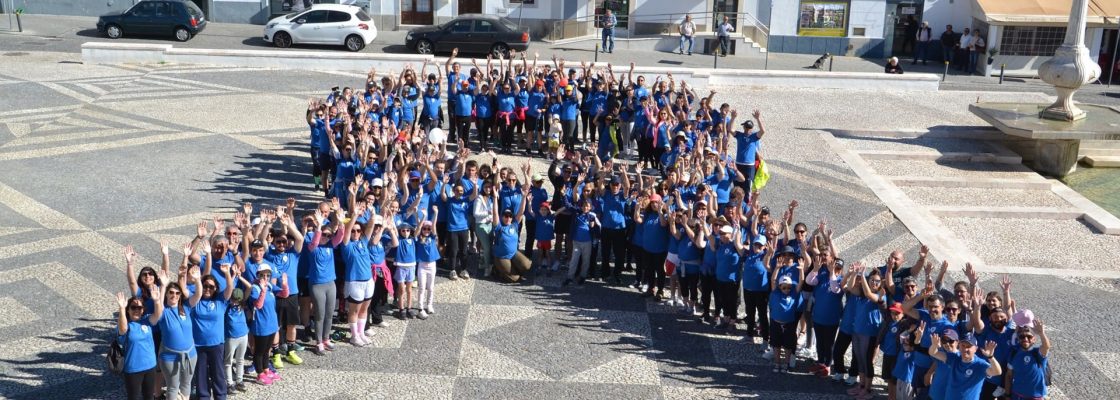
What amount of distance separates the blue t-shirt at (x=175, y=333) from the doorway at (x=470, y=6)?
29.5 metres

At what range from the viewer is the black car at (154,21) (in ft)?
106

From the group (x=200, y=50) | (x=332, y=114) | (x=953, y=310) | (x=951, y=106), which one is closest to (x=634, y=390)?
(x=953, y=310)

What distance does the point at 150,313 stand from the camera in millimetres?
8859

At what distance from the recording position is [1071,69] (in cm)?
2167

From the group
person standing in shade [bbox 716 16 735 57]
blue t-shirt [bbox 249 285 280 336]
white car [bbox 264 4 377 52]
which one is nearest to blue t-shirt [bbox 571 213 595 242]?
blue t-shirt [bbox 249 285 280 336]

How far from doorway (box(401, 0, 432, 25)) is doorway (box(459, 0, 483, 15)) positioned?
1169mm

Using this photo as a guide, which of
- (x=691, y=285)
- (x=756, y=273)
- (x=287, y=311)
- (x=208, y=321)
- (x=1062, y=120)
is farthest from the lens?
(x=1062, y=120)

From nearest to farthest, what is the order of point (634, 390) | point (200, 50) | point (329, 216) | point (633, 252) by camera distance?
point (634, 390), point (329, 216), point (633, 252), point (200, 50)

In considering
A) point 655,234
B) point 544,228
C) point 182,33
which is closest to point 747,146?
point 655,234

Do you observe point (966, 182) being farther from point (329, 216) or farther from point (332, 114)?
point (329, 216)

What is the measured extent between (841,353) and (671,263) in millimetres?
2538

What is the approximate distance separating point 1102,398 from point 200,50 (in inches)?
975

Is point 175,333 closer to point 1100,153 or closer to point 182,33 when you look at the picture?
point 1100,153

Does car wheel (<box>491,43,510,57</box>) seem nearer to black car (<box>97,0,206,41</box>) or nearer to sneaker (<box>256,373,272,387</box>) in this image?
black car (<box>97,0,206,41</box>)
